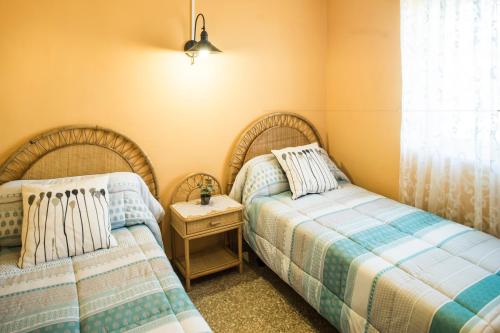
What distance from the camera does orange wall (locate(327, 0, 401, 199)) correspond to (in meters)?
2.63

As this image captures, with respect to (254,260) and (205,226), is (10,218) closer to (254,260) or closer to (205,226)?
(205,226)

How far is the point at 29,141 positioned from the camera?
207cm

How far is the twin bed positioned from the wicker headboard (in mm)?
166

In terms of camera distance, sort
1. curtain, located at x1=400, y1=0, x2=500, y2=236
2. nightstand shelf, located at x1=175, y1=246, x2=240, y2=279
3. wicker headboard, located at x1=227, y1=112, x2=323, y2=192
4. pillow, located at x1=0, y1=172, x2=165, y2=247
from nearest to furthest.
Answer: pillow, located at x1=0, y1=172, x2=165, y2=247, curtain, located at x1=400, y1=0, x2=500, y2=236, nightstand shelf, located at x1=175, y1=246, x2=240, y2=279, wicker headboard, located at x1=227, y1=112, x2=323, y2=192

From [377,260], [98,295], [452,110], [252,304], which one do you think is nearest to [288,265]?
[252,304]

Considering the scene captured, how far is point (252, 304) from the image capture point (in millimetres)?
2217

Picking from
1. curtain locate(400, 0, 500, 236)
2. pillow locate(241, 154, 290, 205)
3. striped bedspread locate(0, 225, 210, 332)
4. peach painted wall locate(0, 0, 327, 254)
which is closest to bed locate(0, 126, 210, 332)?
striped bedspread locate(0, 225, 210, 332)

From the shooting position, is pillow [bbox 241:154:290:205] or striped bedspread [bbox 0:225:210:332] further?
pillow [bbox 241:154:290:205]

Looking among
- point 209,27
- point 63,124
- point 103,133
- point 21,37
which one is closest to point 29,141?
point 63,124

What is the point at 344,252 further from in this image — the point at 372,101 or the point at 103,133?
the point at 103,133

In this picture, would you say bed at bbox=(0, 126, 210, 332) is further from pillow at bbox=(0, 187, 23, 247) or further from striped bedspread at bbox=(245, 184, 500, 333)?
striped bedspread at bbox=(245, 184, 500, 333)

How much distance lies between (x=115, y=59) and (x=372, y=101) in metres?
2.05

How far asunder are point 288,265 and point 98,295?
1.14m

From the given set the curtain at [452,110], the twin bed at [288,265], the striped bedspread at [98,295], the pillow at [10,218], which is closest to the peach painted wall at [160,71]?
the twin bed at [288,265]
